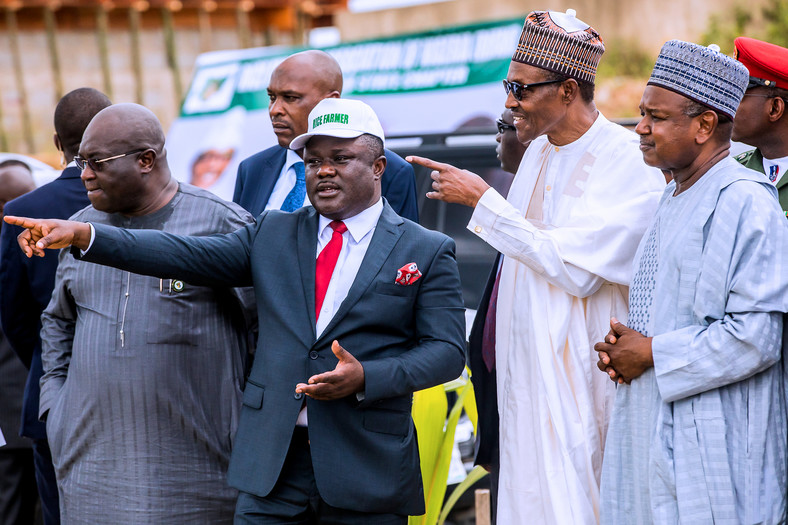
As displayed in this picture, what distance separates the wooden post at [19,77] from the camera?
18141 millimetres

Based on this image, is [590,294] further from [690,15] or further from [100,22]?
[100,22]

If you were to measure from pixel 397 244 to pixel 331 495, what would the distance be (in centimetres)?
85

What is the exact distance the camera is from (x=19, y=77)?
60.1ft

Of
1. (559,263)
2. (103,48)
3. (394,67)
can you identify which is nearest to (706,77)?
(559,263)

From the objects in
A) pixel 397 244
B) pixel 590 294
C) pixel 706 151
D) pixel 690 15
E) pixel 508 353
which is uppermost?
pixel 690 15

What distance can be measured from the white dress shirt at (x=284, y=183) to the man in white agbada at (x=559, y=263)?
3.16 feet

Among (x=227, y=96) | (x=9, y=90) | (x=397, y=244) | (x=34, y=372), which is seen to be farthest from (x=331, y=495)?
(x=9, y=90)

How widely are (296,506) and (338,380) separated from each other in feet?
1.69

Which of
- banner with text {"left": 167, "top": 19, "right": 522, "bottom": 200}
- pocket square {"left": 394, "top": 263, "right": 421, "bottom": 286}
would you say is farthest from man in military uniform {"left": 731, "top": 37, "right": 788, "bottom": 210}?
banner with text {"left": 167, "top": 19, "right": 522, "bottom": 200}

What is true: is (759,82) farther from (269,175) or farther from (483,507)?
(483,507)

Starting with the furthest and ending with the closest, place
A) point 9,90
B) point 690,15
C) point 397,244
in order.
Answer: point 9,90, point 690,15, point 397,244

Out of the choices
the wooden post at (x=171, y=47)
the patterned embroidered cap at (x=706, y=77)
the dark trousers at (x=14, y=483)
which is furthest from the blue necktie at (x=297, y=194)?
the wooden post at (x=171, y=47)

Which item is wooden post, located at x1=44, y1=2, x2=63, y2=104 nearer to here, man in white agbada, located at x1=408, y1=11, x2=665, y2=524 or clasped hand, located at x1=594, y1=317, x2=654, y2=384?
man in white agbada, located at x1=408, y1=11, x2=665, y2=524

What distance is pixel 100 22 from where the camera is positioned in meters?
18.6
